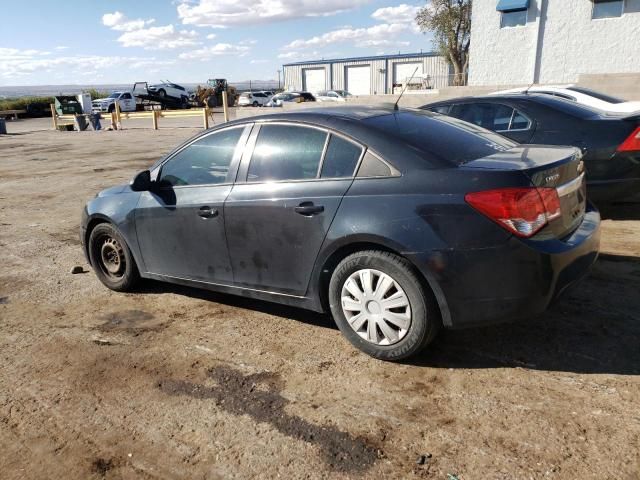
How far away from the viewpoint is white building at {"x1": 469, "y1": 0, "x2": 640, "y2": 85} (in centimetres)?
2342

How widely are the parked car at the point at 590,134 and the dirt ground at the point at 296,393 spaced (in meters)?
1.41

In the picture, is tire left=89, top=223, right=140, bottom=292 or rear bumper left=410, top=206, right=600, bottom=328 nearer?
rear bumper left=410, top=206, right=600, bottom=328

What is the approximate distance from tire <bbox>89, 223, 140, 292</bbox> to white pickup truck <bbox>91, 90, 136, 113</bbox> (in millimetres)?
40498

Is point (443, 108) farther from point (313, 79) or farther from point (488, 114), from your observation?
point (313, 79)

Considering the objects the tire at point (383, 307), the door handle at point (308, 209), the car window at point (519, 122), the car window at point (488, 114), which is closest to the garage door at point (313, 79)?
the car window at point (488, 114)

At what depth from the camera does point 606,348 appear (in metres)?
3.54

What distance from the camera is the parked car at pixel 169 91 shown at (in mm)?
48406

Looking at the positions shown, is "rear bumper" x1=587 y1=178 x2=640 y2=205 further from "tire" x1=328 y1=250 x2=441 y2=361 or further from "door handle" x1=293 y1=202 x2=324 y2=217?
"door handle" x1=293 y1=202 x2=324 y2=217

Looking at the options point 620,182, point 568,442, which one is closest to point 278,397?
point 568,442

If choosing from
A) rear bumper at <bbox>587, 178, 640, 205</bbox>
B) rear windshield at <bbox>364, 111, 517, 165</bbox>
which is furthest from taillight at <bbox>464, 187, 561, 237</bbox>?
rear bumper at <bbox>587, 178, 640, 205</bbox>

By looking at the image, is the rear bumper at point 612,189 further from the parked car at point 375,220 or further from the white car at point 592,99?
the parked car at point 375,220

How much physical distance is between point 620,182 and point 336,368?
173 inches

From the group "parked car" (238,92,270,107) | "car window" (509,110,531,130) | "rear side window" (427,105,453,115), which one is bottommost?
"parked car" (238,92,270,107)

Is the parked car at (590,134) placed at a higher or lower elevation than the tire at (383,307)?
higher
